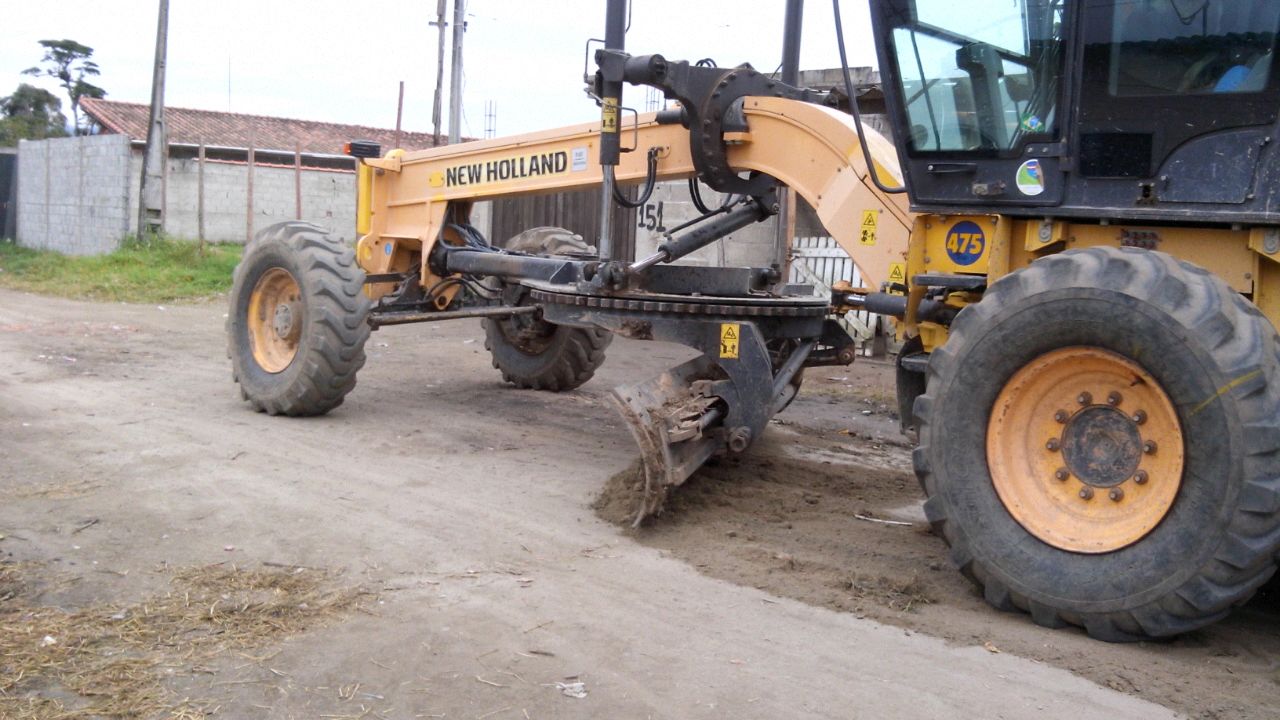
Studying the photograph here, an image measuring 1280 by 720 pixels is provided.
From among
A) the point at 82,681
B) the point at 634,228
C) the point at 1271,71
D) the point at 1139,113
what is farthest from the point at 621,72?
the point at 634,228

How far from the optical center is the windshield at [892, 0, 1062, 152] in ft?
Answer: 16.4

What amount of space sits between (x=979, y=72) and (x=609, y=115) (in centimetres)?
240

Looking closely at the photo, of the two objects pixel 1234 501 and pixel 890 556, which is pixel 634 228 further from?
pixel 1234 501

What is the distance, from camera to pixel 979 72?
17.2 feet

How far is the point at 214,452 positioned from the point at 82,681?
3342mm

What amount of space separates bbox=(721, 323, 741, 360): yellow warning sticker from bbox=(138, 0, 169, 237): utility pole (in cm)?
1880

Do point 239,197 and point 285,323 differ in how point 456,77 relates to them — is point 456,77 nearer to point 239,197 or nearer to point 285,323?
point 239,197

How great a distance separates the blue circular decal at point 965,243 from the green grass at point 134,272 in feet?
45.9

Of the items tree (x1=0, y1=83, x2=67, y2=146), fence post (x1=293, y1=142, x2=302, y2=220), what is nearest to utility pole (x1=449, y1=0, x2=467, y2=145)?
fence post (x1=293, y1=142, x2=302, y2=220)

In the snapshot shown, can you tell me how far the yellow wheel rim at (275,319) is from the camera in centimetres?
833

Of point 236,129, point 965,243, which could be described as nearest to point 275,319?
point 965,243

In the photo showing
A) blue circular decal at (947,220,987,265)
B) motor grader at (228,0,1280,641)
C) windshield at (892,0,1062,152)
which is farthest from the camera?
blue circular decal at (947,220,987,265)

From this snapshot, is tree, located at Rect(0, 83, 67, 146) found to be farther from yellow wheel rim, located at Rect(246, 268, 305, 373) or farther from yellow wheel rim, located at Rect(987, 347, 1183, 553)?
yellow wheel rim, located at Rect(987, 347, 1183, 553)

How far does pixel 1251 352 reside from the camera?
4.01 metres
